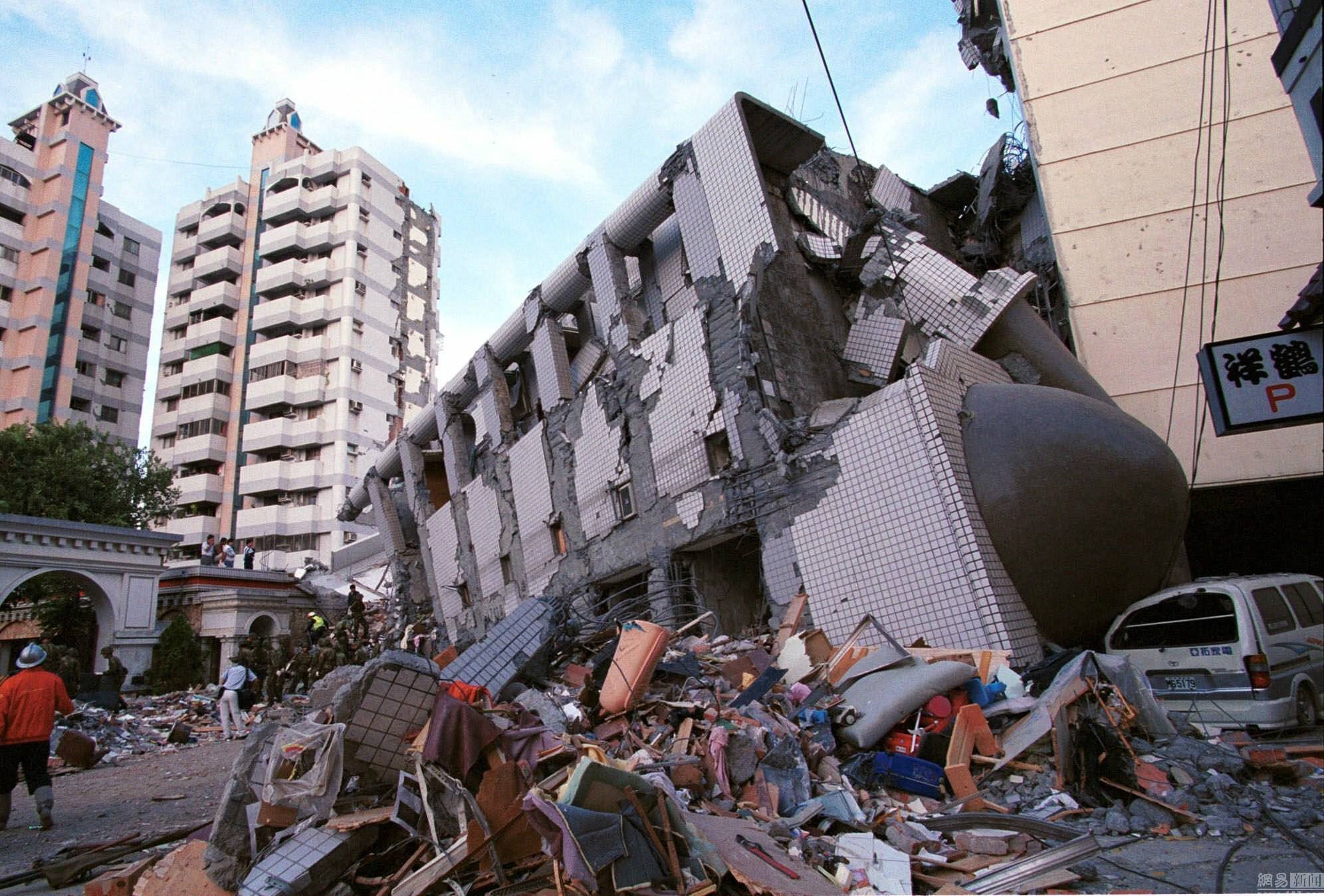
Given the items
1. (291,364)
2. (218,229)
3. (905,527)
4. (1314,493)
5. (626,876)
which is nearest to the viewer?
(626,876)

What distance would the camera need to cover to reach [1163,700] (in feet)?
19.2

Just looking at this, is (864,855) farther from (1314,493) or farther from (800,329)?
(1314,493)

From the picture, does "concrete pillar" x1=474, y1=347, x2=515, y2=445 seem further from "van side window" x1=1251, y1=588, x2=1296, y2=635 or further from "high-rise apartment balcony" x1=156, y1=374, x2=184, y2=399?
"high-rise apartment balcony" x1=156, y1=374, x2=184, y2=399

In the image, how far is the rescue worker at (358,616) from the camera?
18.6m

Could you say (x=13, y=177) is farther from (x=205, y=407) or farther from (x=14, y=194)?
(x=205, y=407)

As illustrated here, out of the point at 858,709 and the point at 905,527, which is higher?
the point at 905,527

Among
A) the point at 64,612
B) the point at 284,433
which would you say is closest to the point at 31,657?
the point at 64,612

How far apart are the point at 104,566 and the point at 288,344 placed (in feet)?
82.6

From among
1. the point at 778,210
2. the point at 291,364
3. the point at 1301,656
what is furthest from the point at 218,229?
the point at 1301,656

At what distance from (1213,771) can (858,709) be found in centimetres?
219

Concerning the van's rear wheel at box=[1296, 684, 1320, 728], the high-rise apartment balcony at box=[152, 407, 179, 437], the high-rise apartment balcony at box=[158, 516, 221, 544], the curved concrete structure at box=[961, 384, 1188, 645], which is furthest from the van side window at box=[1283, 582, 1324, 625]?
the high-rise apartment balcony at box=[152, 407, 179, 437]

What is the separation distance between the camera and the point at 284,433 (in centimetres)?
3878

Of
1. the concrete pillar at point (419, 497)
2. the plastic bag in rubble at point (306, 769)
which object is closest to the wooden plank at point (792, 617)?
the plastic bag in rubble at point (306, 769)

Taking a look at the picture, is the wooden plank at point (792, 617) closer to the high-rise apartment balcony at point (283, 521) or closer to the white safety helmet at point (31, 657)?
the white safety helmet at point (31, 657)
